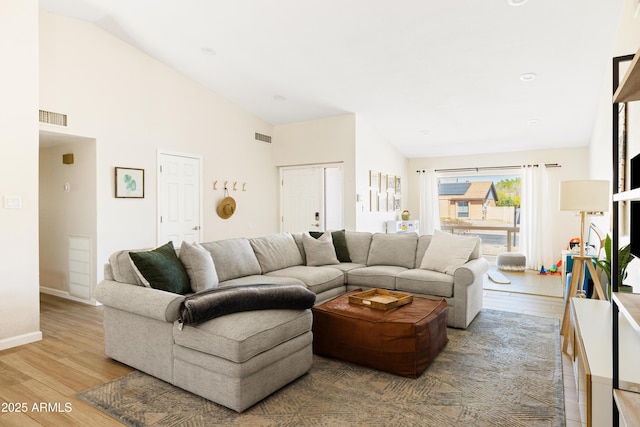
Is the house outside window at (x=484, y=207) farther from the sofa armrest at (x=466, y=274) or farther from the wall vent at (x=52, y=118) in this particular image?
the wall vent at (x=52, y=118)

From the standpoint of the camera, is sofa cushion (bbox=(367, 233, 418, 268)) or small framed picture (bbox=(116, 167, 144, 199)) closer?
sofa cushion (bbox=(367, 233, 418, 268))

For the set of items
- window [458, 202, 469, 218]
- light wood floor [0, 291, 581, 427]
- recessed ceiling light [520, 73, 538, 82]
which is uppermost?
recessed ceiling light [520, 73, 538, 82]

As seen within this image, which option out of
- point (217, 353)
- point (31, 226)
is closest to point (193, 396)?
point (217, 353)

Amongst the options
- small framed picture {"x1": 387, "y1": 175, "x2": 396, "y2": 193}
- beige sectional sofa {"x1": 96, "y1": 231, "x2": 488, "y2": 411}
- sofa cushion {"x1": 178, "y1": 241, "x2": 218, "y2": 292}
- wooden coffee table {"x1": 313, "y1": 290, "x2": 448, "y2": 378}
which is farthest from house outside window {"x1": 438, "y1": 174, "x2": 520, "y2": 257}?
sofa cushion {"x1": 178, "y1": 241, "x2": 218, "y2": 292}

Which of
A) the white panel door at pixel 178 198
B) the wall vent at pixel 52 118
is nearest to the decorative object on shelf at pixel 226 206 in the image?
the white panel door at pixel 178 198

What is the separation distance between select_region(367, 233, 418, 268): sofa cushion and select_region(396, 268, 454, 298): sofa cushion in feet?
1.43

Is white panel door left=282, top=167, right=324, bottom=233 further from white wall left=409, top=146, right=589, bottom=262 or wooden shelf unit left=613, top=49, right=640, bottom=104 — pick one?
wooden shelf unit left=613, top=49, right=640, bottom=104

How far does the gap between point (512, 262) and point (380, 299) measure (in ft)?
16.3

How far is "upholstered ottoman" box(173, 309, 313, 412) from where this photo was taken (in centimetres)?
Result: 214

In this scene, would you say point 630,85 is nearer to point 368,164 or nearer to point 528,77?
point 528,77

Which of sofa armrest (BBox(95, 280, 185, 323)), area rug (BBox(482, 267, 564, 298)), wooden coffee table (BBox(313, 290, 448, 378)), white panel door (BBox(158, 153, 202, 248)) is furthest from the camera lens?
white panel door (BBox(158, 153, 202, 248))

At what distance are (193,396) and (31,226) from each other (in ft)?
7.86

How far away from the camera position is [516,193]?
795 centimetres

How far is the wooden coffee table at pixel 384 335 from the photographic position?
260 cm
